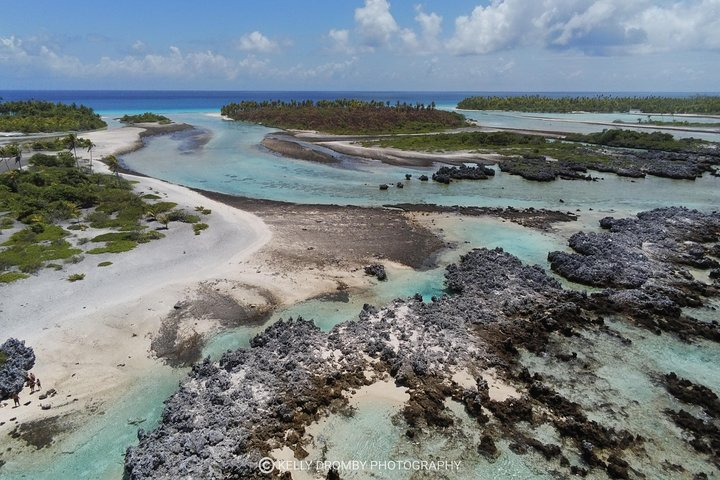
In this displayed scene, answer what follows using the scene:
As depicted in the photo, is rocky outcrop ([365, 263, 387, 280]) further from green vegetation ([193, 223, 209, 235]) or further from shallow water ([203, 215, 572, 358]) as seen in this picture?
green vegetation ([193, 223, 209, 235])

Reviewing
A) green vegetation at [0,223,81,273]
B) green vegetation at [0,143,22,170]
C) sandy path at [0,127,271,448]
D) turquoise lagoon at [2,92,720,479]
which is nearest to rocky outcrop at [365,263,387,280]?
turquoise lagoon at [2,92,720,479]

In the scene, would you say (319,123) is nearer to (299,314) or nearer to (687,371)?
(299,314)

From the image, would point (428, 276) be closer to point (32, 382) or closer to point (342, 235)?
point (342, 235)

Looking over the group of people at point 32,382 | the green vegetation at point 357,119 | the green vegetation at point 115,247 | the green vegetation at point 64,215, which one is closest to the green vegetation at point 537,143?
the green vegetation at point 357,119

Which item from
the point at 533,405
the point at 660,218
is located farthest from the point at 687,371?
the point at 660,218

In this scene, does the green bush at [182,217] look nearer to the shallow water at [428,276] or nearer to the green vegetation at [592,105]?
the shallow water at [428,276]

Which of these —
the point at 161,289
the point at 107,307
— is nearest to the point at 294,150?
the point at 161,289
